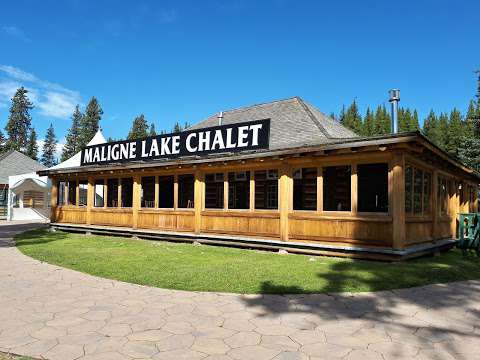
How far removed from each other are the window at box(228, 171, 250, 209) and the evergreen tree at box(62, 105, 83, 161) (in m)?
82.6

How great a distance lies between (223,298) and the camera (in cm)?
662

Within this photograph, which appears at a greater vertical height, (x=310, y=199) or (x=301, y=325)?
(x=310, y=199)

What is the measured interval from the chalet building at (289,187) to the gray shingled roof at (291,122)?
0.06 metres

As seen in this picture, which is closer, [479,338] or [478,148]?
[479,338]

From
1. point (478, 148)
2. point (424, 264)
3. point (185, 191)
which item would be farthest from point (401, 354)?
point (478, 148)

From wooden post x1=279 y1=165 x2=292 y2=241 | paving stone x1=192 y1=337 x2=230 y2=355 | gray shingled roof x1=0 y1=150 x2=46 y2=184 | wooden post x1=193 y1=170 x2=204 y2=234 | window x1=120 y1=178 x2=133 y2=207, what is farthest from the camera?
gray shingled roof x1=0 y1=150 x2=46 y2=184

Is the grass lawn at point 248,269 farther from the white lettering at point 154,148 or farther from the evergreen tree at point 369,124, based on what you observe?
the evergreen tree at point 369,124

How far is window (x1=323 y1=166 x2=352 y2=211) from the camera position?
16031mm

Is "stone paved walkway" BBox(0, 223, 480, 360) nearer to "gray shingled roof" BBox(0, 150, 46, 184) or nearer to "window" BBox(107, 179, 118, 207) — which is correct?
"window" BBox(107, 179, 118, 207)

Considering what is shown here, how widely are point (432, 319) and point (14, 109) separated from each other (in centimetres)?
11587

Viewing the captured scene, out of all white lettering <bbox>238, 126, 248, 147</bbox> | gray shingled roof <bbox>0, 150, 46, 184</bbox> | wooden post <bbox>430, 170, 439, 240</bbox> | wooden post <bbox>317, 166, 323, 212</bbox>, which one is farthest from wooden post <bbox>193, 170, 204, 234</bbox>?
gray shingled roof <bbox>0, 150, 46, 184</bbox>

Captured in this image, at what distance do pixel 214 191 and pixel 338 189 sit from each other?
6.38 m

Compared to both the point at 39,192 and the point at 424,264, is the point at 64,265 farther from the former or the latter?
the point at 39,192

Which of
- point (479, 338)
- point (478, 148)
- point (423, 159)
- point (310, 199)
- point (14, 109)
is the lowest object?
point (479, 338)
